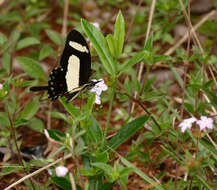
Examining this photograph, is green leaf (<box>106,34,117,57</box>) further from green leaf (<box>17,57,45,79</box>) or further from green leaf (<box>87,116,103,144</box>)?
green leaf (<box>17,57,45,79</box>)

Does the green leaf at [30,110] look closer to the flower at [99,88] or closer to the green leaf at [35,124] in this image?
the green leaf at [35,124]

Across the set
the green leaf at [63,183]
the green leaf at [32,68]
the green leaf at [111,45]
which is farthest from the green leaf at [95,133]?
the green leaf at [32,68]

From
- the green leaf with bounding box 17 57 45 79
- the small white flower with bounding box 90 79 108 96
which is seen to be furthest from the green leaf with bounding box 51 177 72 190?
the green leaf with bounding box 17 57 45 79

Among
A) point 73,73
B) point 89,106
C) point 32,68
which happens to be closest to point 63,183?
point 89,106

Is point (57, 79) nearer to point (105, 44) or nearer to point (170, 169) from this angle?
point (105, 44)

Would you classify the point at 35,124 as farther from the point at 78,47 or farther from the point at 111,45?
the point at 111,45

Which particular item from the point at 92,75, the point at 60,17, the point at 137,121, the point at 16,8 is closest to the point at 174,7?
the point at 92,75
